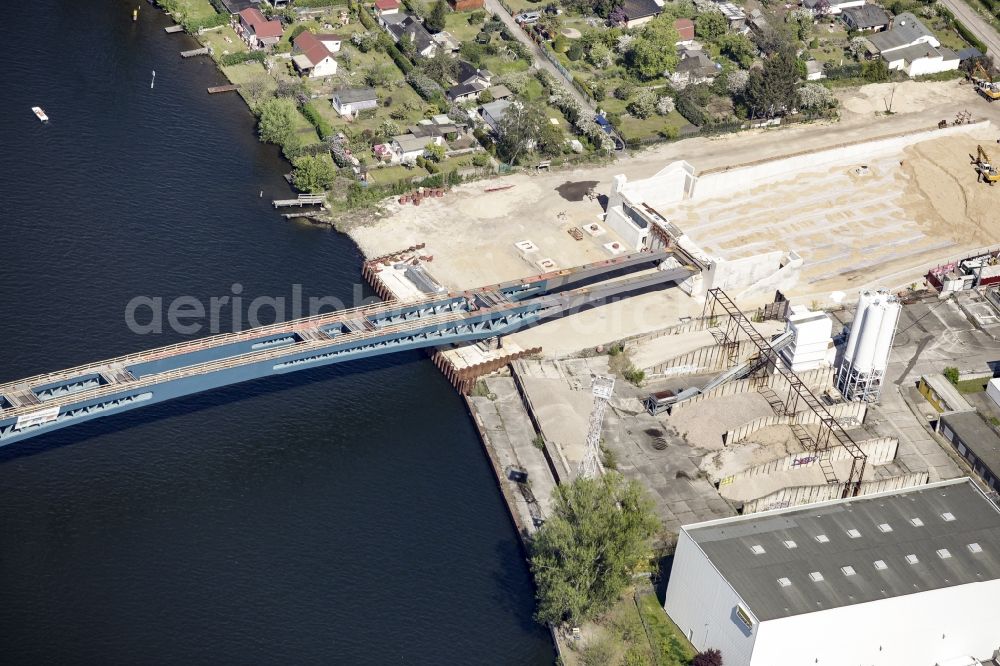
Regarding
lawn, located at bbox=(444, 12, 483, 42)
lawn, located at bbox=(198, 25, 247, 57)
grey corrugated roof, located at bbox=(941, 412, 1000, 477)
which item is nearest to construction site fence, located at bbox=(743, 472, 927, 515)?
grey corrugated roof, located at bbox=(941, 412, 1000, 477)

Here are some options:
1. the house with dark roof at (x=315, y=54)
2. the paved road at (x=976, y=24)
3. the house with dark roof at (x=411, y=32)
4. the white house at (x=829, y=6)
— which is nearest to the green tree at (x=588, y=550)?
the house with dark roof at (x=315, y=54)

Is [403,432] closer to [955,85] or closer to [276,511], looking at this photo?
[276,511]

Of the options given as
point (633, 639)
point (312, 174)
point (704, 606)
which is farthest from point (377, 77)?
point (704, 606)

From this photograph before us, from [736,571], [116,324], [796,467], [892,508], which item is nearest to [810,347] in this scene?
[796,467]

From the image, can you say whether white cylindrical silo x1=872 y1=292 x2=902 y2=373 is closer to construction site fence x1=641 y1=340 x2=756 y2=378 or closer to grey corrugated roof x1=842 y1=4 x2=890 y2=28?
construction site fence x1=641 y1=340 x2=756 y2=378

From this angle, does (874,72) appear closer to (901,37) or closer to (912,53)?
(912,53)
